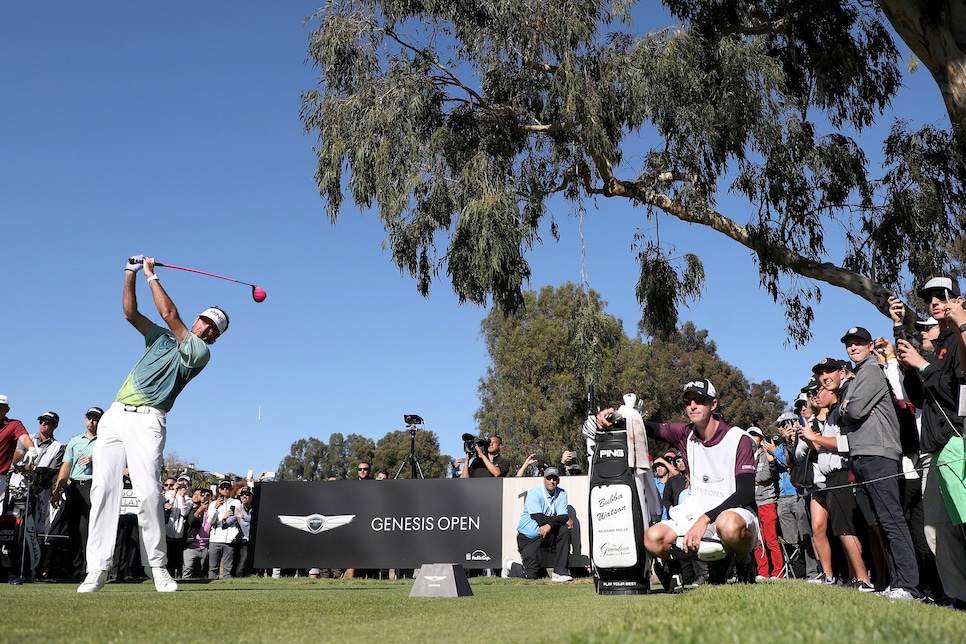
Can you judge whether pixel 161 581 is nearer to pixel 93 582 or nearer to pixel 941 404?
pixel 93 582

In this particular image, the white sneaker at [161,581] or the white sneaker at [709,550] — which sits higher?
the white sneaker at [709,550]

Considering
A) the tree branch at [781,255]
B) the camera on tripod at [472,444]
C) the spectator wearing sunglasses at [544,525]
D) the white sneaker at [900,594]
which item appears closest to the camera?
the white sneaker at [900,594]

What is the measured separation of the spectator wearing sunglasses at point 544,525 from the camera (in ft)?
39.7

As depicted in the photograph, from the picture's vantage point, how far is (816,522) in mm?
8758

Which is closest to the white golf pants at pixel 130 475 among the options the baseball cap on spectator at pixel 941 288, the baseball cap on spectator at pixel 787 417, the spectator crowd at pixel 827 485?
the spectator crowd at pixel 827 485

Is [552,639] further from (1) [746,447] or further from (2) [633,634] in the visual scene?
(1) [746,447]

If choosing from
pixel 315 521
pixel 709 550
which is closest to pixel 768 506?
pixel 709 550

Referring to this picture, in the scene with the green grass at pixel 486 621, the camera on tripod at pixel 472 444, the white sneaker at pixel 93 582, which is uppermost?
the camera on tripod at pixel 472 444

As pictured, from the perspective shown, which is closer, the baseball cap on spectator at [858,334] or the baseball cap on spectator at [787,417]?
the baseball cap on spectator at [858,334]

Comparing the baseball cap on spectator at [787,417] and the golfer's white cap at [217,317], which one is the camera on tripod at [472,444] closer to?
the baseball cap on spectator at [787,417]

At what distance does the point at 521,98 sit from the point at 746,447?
13.5 meters

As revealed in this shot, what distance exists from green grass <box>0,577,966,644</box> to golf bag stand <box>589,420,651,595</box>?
1335 mm

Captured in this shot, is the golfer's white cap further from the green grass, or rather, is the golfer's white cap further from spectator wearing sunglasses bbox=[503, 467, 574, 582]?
spectator wearing sunglasses bbox=[503, 467, 574, 582]

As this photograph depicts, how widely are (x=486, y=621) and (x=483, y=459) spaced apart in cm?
993
